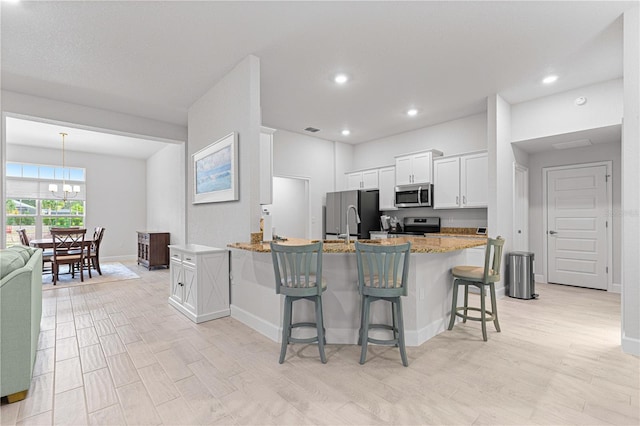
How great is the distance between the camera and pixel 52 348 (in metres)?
2.79

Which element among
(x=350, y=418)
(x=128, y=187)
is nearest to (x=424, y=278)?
(x=350, y=418)

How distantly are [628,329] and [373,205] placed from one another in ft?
14.1

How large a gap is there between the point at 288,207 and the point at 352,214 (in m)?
1.76

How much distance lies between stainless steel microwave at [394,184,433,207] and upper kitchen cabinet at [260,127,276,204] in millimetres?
2995

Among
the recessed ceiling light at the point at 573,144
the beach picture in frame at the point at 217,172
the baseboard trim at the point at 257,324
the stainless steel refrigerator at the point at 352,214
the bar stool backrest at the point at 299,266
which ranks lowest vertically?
the baseboard trim at the point at 257,324

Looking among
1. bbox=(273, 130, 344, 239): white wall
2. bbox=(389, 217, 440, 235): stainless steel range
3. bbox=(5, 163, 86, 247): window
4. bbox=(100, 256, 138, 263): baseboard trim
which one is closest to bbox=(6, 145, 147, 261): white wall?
bbox=(100, 256, 138, 263): baseboard trim

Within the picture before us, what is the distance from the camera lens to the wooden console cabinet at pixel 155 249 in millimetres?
6867

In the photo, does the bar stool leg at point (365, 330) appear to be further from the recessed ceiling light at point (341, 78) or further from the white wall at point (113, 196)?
the white wall at point (113, 196)

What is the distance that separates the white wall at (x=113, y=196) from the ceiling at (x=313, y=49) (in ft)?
14.0

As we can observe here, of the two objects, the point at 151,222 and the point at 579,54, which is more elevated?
the point at 579,54

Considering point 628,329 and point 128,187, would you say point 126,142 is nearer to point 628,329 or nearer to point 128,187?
point 128,187

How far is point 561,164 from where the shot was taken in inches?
209

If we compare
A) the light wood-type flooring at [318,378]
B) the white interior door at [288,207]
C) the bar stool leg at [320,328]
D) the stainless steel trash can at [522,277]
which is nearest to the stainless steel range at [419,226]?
the stainless steel trash can at [522,277]

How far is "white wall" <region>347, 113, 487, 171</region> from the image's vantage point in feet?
17.7
